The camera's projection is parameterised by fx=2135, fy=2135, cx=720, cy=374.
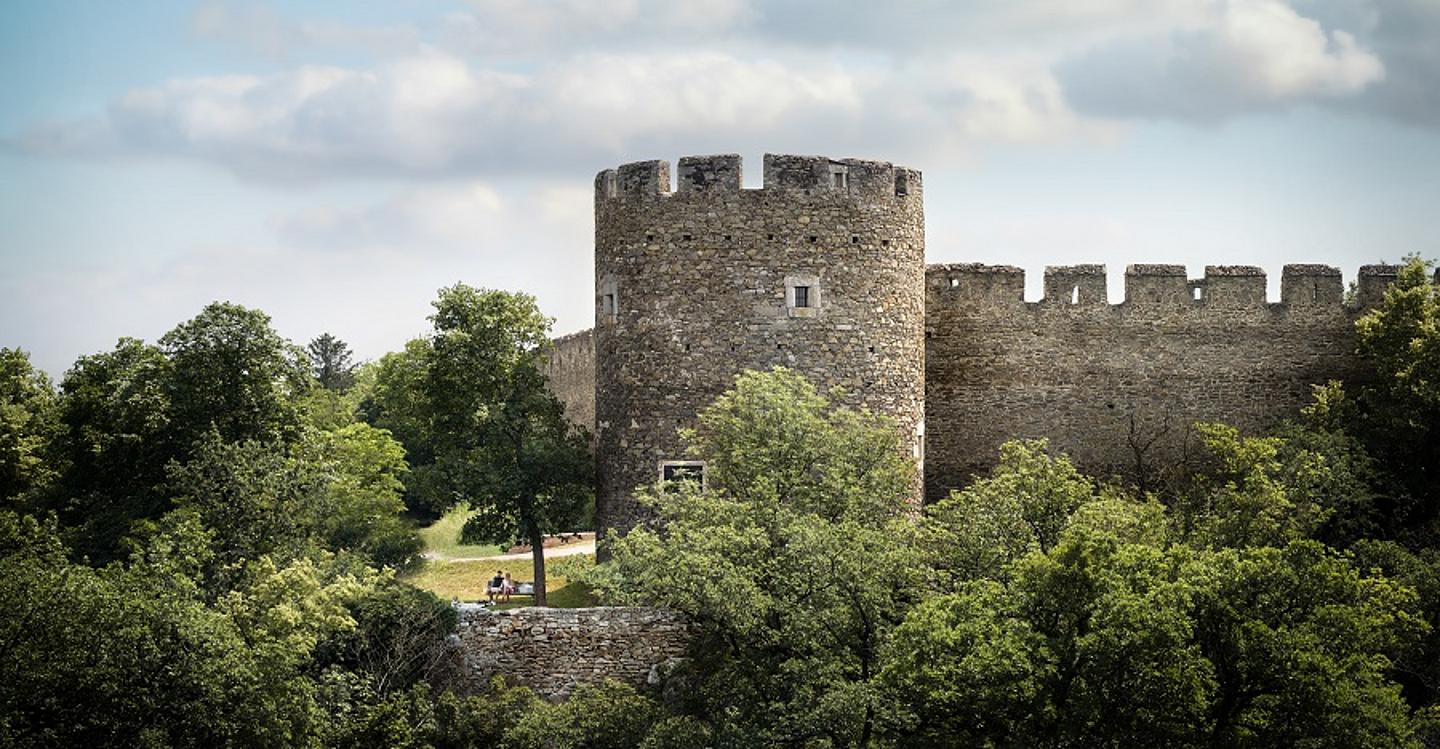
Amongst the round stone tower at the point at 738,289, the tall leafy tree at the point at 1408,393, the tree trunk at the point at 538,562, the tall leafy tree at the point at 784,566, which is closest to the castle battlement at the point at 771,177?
the round stone tower at the point at 738,289

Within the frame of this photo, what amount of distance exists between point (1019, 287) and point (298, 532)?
42.8ft

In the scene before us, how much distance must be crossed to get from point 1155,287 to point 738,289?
8777 millimetres

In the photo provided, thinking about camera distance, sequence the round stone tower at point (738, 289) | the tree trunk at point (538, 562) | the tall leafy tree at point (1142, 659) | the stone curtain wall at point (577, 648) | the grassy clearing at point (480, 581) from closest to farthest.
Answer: the tall leafy tree at point (1142, 659), the stone curtain wall at point (577, 648), the round stone tower at point (738, 289), the tree trunk at point (538, 562), the grassy clearing at point (480, 581)

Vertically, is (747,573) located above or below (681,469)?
below

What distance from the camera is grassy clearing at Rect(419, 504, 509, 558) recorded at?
155 ft

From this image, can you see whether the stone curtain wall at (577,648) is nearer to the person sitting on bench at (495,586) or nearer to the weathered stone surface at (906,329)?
the weathered stone surface at (906,329)

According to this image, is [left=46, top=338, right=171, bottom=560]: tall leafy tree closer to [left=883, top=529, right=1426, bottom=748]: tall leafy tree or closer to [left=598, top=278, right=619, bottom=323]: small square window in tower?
[left=598, top=278, right=619, bottom=323]: small square window in tower

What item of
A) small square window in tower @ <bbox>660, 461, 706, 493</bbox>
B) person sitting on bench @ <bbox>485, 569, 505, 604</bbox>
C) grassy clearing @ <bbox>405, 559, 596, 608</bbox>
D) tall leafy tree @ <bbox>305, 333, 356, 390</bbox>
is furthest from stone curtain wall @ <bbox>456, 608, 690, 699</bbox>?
tall leafy tree @ <bbox>305, 333, 356, 390</bbox>

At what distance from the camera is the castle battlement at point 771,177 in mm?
32844

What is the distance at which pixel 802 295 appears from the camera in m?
32.8

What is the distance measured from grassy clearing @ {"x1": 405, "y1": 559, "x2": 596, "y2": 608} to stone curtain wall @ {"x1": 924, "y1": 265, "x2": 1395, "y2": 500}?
647 centimetres

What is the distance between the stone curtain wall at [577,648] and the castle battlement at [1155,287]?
8.83m

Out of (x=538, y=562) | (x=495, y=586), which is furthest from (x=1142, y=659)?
(x=495, y=586)

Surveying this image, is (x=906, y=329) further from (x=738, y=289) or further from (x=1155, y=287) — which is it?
(x=1155, y=287)
